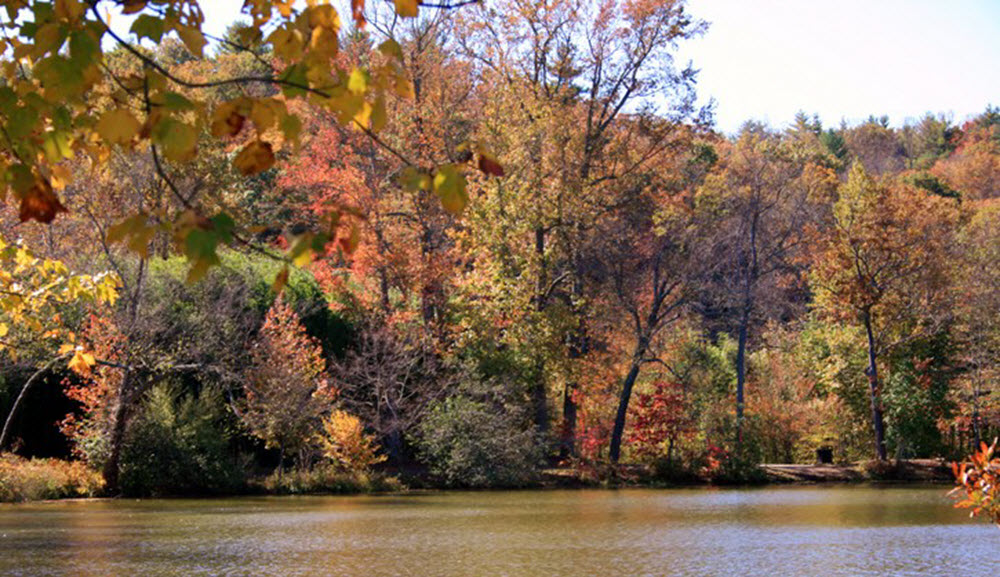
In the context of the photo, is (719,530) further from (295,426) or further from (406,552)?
(295,426)

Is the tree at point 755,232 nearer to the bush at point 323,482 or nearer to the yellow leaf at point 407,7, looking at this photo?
the bush at point 323,482

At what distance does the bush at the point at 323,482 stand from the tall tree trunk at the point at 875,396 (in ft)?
43.6

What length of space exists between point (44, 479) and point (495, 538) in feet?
33.1

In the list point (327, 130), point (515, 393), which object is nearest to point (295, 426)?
point (515, 393)

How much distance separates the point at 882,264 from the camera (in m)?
29.5

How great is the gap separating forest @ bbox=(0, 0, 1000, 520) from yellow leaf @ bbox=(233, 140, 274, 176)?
16840 mm

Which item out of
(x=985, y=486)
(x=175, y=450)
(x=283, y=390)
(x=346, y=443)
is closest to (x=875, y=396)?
(x=346, y=443)

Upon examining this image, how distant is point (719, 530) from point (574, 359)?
10880mm

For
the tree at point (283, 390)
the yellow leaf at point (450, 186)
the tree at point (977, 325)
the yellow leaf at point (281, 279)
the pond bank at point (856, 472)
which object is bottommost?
the pond bank at point (856, 472)

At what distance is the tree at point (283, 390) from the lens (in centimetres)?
2200

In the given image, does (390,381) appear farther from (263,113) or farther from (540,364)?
(263,113)

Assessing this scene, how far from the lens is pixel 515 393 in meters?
26.4

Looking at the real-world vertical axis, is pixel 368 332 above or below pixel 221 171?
below

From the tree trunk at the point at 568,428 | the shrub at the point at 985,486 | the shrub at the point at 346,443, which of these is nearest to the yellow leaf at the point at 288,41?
the shrub at the point at 985,486
